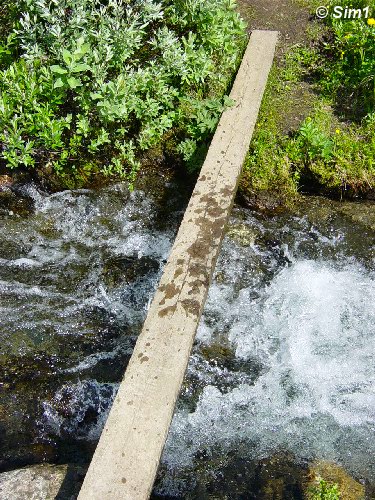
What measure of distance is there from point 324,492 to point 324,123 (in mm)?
3520

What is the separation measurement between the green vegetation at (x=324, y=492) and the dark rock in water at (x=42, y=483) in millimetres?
1382

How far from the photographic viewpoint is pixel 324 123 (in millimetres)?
5527

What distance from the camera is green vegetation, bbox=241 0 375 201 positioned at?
514 centimetres

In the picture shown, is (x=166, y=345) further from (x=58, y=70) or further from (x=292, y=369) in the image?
(x=58, y=70)

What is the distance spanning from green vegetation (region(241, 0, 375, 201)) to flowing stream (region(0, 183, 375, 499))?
25cm

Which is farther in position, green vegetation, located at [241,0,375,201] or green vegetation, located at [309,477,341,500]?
green vegetation, located at [241,0,375,201]

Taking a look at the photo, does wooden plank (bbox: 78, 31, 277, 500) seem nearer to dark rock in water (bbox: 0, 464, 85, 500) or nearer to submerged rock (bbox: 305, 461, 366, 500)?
dark rock in water (bbox: 0, 464, 85, 500)

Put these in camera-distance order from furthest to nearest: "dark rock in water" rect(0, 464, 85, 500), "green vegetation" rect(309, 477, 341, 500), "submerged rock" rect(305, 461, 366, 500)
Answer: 1. "submerged rock" rect(305, 461, 366, 500)
2. "green vegetation" rect(309, 477, 341, 500)
3. "dark rock in water" rect(0, 464, 85, 500)

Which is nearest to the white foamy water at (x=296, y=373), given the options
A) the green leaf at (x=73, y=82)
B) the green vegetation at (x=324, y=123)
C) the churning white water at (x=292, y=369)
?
the churning white water at (x=292, y=369)

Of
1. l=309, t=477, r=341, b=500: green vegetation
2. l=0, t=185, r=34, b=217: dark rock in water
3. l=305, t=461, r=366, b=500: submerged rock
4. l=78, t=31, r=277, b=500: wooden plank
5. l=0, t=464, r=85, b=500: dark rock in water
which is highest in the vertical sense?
l=78, t=31, r=277, b=500: wooden plank

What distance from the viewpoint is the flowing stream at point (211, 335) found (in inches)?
146

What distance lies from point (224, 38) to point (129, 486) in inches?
176

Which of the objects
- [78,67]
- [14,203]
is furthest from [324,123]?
[14,203]

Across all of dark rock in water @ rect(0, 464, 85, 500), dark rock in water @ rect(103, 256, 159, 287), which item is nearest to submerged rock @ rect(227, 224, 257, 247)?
dark rock in water @ rect(103, 256, 159, 287)
